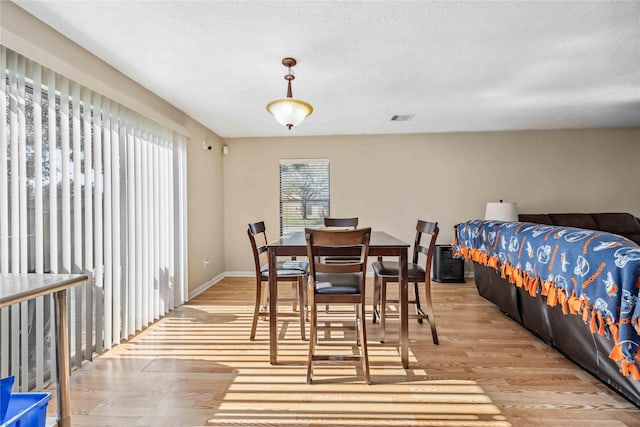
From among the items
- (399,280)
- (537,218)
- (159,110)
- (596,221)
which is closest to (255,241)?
(399,280)

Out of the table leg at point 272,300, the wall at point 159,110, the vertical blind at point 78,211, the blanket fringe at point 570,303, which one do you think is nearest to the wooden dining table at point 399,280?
the table leg at point 272,300

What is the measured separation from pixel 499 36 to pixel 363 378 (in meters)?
2.45

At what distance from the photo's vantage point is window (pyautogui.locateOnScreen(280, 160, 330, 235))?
5.09 m

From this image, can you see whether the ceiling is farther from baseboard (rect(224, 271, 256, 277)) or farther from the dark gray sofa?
baseboard (rect(224, 271, 256, 277))

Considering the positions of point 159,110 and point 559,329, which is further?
point 159,110

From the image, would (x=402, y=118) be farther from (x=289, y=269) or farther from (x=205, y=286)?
(x=205, y=286)

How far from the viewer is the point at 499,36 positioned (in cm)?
215

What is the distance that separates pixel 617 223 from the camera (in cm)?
446

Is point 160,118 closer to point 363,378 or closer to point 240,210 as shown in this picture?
point 240,210

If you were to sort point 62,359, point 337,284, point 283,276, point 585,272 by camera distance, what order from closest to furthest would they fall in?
point 62,359
point 585,272
point 337,284
point 283,276

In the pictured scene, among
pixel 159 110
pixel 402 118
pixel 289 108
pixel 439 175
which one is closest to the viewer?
pixel 289 108

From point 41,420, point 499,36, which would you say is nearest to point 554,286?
point 499,36

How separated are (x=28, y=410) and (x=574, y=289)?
2.51 m

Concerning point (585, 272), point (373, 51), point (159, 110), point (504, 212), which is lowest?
point (585, 272)
